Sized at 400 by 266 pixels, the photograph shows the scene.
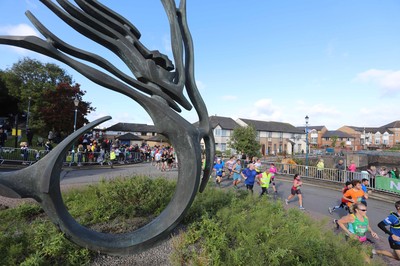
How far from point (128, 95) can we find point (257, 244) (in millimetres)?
3796

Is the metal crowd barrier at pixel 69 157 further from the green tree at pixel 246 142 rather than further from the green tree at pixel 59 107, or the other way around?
the green tree at pixel 246 142

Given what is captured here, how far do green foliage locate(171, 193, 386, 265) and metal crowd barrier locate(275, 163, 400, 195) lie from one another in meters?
10.4

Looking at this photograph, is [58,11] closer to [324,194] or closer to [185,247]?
[185,247]

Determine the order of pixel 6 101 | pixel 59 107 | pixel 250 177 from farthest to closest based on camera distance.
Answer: pixel 6 101 → pixel 59 107 → pixel 250 177

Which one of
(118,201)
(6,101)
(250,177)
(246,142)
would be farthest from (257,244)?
(6,101)

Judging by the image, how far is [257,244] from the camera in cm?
490

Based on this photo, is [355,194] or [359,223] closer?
[359,223]

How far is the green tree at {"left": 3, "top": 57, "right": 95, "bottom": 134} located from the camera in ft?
114

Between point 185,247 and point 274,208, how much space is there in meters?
3.29

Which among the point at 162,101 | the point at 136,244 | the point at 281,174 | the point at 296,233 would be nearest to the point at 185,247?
the point at 136,244

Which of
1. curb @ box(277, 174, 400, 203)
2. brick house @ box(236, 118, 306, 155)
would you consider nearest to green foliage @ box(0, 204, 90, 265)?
curb @ box(277, 174, 400, 203)

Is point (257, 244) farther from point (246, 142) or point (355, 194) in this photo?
point (246, 142)

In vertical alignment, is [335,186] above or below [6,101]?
below

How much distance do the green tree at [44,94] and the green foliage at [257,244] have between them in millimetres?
34685
